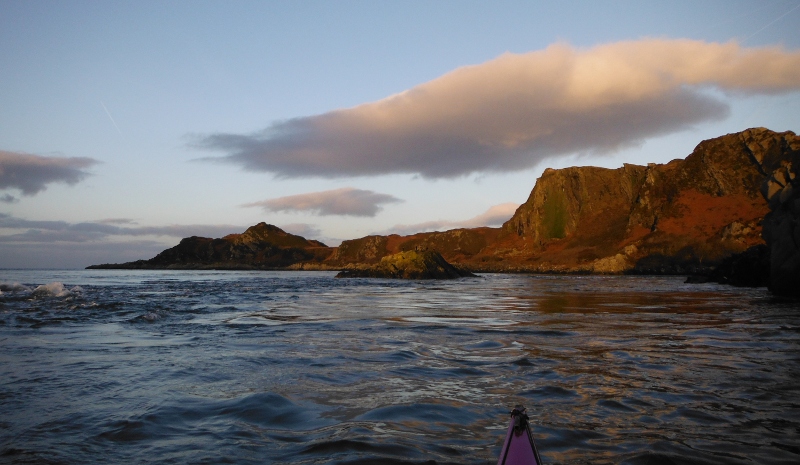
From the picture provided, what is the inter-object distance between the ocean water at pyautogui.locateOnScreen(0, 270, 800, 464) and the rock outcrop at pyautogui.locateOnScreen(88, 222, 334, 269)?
15722 centimetres

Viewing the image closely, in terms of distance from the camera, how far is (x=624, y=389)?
6566mm

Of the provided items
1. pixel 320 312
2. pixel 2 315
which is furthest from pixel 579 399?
pixel 2 315

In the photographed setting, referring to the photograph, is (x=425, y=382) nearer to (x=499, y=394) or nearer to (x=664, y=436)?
(x=499, y=394)

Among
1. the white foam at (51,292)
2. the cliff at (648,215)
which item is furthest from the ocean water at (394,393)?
the cliff at (648,215)

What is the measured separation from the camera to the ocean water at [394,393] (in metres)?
4.32

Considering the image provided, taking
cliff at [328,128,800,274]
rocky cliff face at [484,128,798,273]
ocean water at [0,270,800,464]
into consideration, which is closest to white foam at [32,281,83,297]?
ocean water at [0,270,800,464]

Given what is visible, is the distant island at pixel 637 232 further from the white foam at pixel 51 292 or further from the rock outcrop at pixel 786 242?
the white foam at pixel 51 292

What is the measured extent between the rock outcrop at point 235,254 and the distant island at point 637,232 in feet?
1.18

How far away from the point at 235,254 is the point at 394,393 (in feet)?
574

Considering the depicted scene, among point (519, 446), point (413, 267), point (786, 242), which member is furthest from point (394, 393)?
point (413, 267)

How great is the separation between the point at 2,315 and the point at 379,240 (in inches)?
6174

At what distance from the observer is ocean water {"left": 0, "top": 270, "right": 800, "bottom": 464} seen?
14.2 feet

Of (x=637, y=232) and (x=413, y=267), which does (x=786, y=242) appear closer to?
(x=413, y=267)

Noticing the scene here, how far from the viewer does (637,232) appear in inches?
3871
